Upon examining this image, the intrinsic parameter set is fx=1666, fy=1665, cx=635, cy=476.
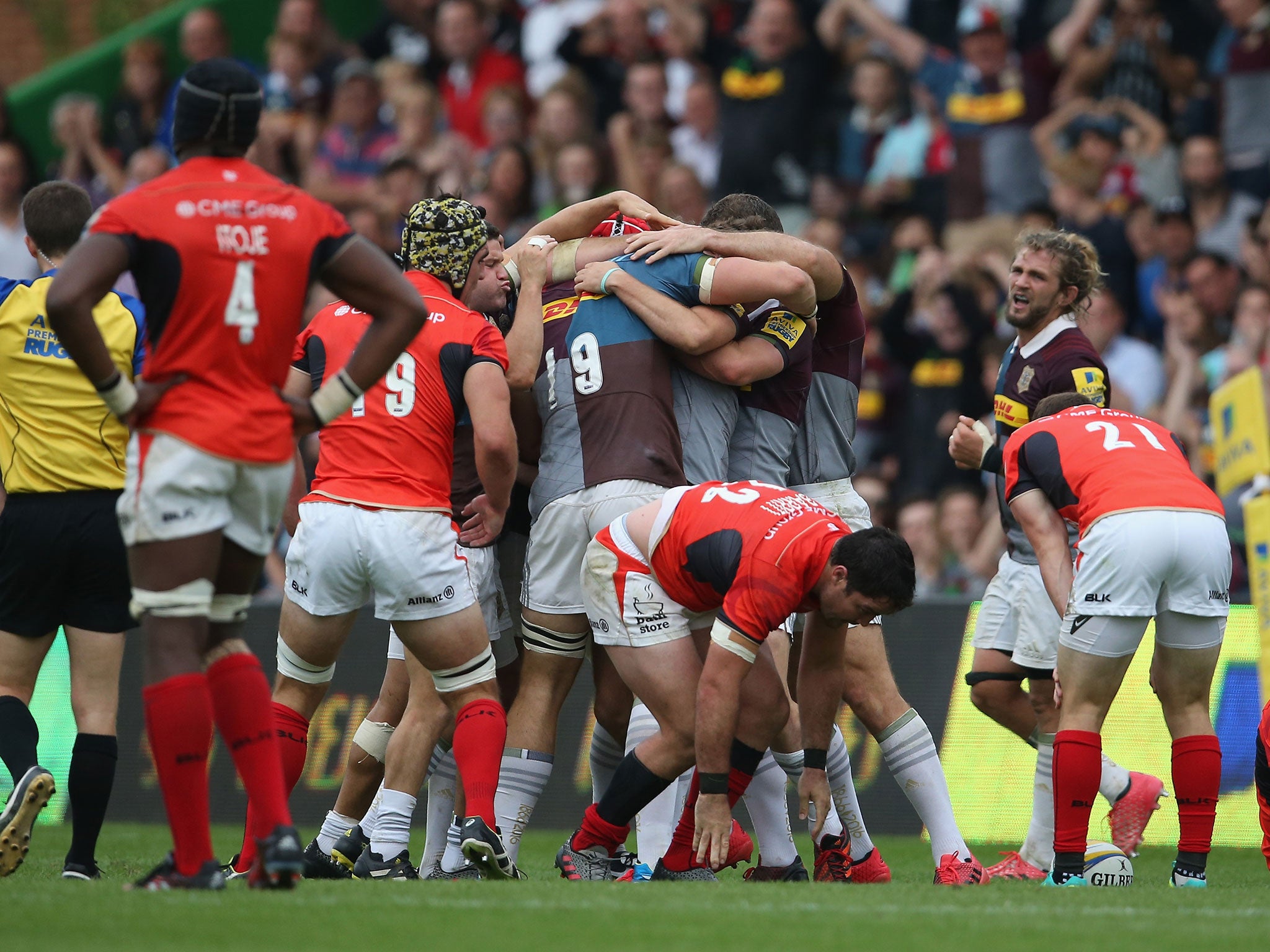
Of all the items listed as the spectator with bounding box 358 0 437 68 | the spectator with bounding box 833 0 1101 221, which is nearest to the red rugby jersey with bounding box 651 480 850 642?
the spectator with bounding box 833 0 1101 221

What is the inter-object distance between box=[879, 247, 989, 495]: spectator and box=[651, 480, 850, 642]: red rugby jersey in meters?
5.76

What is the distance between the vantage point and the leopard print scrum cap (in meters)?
6.68

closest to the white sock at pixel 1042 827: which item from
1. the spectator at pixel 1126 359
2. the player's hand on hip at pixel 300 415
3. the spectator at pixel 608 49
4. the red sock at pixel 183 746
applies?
the player's hand on hip at pixel 300 415

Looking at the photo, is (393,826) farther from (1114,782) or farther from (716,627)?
(1114,782)

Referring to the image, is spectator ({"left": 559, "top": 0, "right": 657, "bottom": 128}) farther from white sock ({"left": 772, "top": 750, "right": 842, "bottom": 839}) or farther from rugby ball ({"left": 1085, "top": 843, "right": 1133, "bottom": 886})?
rugby ball ({"left": 1085, "top": 843, "right": 1133, "bottom": 886})

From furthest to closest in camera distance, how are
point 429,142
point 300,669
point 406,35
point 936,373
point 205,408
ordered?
point 406,35
point 429,142
point 936,373
point 300,669
point 205,408

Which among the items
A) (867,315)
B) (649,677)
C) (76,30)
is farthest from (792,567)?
(76,30)

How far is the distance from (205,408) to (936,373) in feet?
26.6

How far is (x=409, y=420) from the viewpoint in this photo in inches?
249

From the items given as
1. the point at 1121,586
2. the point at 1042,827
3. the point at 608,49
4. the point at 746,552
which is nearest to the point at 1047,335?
the point at 1121,586

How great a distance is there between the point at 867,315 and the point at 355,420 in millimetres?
7249

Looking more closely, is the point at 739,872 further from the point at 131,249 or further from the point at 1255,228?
the point at 1255,228

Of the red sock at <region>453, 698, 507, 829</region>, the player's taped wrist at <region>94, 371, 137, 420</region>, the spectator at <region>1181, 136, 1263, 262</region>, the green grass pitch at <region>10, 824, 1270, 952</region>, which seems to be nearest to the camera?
the green grass pitch at <region>10, 824, 1270, 952</region>

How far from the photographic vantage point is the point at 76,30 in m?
19.0
